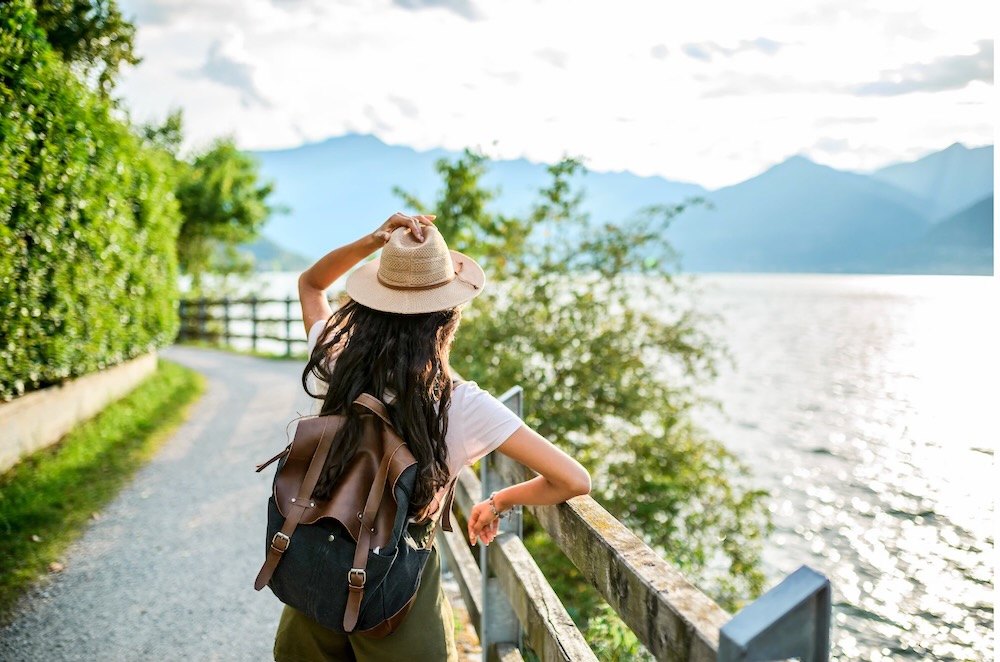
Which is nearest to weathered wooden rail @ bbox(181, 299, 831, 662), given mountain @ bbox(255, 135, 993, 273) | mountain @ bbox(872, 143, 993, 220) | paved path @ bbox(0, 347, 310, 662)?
paved path @ bbox(0, 347, 310, 662)

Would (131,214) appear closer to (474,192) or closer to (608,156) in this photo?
(474,192)

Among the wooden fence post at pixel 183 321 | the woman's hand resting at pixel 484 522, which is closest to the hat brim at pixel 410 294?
the woman's hand resting at pixel 484 522

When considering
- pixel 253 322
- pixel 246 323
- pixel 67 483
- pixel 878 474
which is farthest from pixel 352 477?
pixel 246 323

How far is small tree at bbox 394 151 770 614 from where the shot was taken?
23.8 feet

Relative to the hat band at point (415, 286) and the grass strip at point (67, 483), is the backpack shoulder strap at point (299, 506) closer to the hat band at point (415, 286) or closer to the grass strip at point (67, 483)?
the hat band at point (415, 286)

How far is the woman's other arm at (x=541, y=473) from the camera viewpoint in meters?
1.89

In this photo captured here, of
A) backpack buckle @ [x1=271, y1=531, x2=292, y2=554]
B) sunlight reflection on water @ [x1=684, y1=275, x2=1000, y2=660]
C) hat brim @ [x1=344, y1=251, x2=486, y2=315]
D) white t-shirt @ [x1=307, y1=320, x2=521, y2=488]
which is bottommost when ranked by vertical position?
sunlight reflection on water @ [x1=684, y1=275, x2=1000, y2=660]

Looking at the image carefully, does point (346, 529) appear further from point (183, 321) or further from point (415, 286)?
point (183, 321)

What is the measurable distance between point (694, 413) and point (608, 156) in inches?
408

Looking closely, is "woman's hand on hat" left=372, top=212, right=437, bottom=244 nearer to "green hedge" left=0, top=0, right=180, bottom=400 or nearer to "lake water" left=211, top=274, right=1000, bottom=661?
"green hedge" left=0, top=0, right=180, bottom=400

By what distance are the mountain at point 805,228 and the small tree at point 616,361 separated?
119 metres

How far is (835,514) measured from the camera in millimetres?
12977

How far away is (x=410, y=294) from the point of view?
1.95 meters

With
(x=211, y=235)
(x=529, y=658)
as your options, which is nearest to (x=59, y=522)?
(x=529, y=658)
